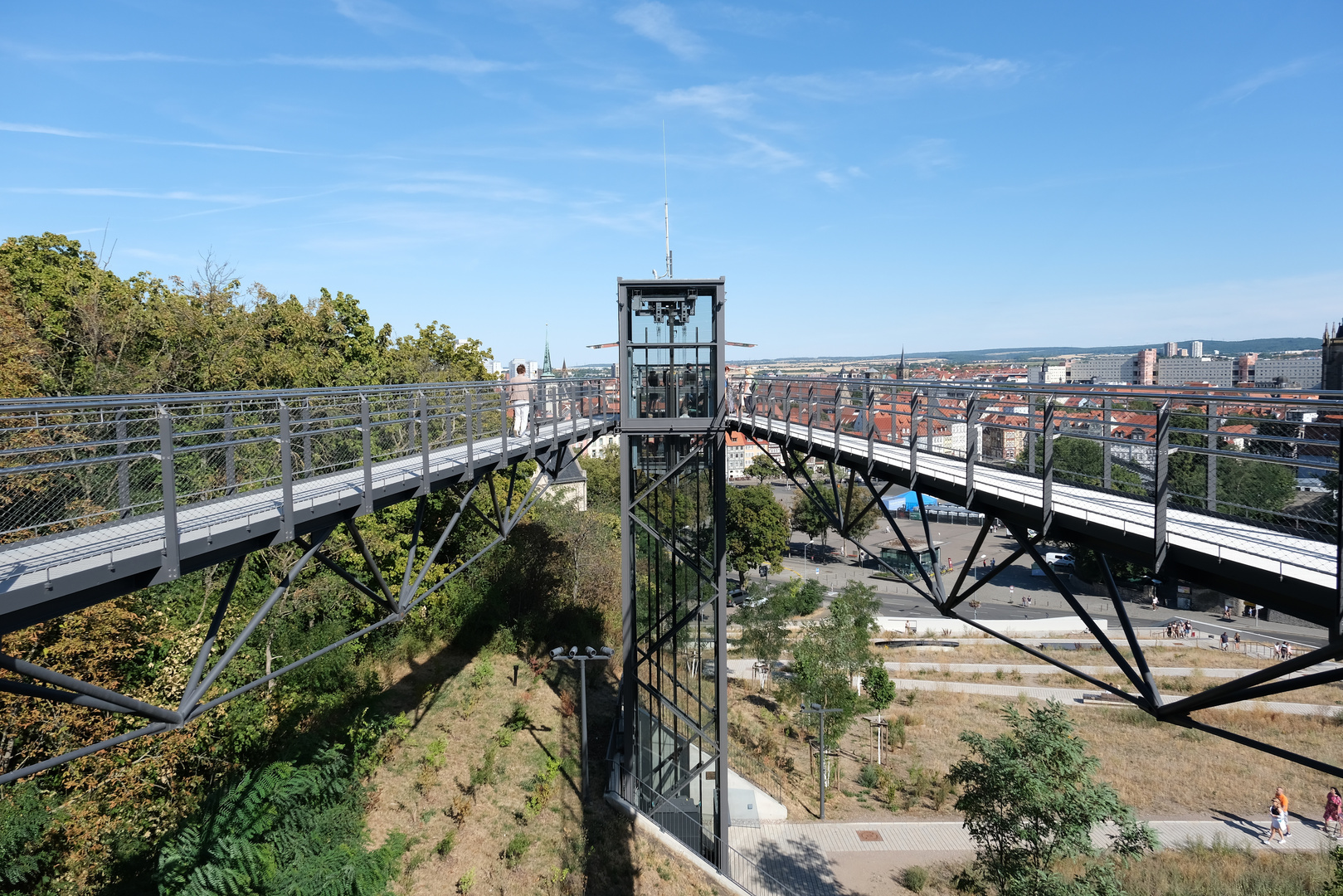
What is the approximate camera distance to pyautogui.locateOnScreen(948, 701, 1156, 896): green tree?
11.7 m

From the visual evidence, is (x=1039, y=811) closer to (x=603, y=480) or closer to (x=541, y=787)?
(x=541, y=787)

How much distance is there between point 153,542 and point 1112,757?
24.3 metres

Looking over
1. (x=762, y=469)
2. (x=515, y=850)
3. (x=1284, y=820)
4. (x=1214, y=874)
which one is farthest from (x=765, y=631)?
(x=762, y=469)

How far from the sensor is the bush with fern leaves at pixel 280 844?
28.1 ft

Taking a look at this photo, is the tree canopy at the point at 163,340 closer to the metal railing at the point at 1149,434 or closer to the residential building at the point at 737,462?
the metal railing at the point at 1149,434

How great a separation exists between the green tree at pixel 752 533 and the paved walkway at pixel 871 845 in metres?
28.6

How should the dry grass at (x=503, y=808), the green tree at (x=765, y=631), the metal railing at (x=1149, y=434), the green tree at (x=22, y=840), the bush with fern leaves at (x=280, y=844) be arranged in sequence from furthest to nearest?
the green tree at (x=765, y=631) → the dry grass at (x=503, y=808) → the bush with fern leaves at (x=280, y=844) → the green tree at (x=22, y=840) → the metal railing at (x=1149, y=434)

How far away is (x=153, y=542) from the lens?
16.3 ft

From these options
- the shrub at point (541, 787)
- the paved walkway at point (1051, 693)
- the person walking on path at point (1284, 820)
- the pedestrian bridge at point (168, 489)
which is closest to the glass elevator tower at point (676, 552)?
the shrub at point (541, 787)

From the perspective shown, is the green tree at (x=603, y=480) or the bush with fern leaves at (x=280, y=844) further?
the green tree at (x=603, y=480)

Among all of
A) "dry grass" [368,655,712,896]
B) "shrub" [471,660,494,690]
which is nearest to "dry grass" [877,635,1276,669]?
"shrub" [471,660,494,690]

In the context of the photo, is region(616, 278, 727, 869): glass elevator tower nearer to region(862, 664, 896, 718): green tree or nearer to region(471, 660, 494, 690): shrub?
region(471, 660, 494, 690): shrub

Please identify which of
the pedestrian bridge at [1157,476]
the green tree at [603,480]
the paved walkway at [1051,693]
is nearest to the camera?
the pedestrian bridge at [1157,476]

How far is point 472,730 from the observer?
50.4 feet
